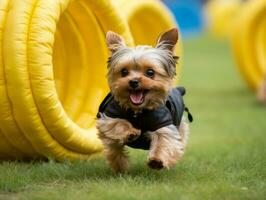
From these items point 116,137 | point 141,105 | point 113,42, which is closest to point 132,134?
point 116,137

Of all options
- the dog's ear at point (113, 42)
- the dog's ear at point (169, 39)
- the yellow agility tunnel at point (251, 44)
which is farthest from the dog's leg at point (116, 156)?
the yellow agility tunnel at point (251, 44)

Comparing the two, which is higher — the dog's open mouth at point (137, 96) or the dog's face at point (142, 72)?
the dog's face at point (142, 72)

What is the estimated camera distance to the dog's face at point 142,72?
568 centimetres

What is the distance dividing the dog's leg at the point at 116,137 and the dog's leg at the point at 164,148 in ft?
0.61

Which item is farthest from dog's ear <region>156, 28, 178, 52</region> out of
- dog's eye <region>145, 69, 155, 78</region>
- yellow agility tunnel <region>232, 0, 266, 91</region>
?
yellow agility tunnel <region>232, 0, 266, 91</region>

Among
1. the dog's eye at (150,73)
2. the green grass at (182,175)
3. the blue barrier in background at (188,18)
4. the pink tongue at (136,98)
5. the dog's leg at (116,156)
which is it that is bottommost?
the green grass at (182,175)

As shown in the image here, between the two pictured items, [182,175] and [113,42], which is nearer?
[113,42]

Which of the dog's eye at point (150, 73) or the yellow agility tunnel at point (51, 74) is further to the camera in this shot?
the yellow agility tunnel at point (51, 74)

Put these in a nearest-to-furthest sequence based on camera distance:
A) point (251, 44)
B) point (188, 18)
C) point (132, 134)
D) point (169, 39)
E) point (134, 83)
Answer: point (134, 83)
point (132, 134)
point (169, 39)
point (251, 44)
point (188, 18)

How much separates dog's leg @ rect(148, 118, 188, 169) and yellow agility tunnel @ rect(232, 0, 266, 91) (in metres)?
8.10

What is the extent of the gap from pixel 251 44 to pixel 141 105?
863 cm

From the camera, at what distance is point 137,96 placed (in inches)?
228

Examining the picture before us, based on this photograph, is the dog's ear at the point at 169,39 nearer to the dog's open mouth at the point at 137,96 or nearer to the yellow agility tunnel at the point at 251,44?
the dog's open mouth at the point at 137,96

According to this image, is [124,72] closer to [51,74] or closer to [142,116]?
[142,116]
